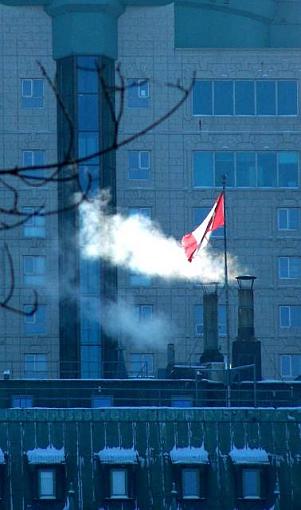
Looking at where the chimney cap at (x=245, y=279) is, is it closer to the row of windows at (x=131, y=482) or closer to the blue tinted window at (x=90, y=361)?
the blue tinted window at (x=90, y=361)

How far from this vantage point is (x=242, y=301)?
261 feet

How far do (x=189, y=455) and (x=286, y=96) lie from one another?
173ft

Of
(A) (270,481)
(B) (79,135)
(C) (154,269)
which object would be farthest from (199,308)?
(A) (270,481)

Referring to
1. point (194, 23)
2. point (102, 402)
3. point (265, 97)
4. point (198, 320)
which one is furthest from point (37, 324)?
point (102, 402)

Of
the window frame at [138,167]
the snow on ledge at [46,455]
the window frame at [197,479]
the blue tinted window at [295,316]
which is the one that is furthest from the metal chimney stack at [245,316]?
the window frame at [138,167]

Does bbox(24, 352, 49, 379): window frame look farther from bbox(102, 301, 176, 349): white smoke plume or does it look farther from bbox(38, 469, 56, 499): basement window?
bbox(38, 469, 56, 499): basement window

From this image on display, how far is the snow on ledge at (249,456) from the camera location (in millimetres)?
58125

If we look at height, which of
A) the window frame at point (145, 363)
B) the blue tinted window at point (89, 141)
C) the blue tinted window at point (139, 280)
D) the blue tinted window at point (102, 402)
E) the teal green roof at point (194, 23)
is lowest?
the blue tinted window at point (102, 402)

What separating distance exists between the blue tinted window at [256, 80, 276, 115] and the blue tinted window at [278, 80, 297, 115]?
0.35 meters

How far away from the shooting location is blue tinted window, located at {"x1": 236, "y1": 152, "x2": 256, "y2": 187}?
108 meters

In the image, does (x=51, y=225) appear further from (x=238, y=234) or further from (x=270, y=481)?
(x=270, y=481)

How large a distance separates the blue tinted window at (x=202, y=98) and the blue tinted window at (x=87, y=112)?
5920mm

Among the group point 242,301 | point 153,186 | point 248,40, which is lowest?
point 242,301

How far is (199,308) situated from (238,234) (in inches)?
187
